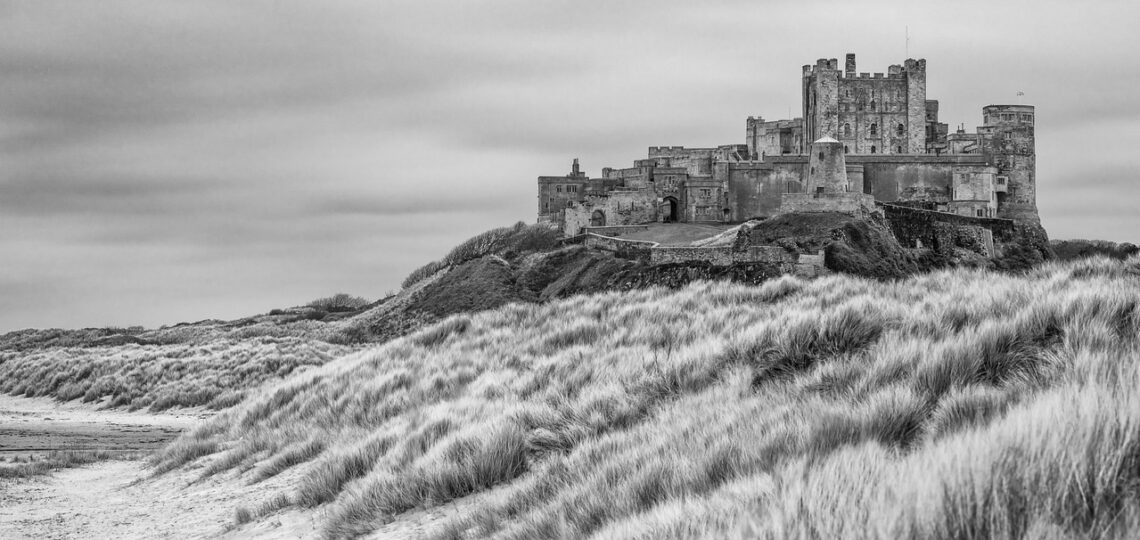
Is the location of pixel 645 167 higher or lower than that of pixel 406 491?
higher

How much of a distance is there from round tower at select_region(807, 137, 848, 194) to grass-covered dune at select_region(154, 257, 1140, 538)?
38.0 metres

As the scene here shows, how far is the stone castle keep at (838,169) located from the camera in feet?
188

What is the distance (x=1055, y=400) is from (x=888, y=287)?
9558mm

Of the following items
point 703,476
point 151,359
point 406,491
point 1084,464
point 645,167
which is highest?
point 645,167

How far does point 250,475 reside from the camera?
980 cm

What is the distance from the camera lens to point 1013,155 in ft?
201

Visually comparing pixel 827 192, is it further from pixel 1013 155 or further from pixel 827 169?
pixel 1013 155

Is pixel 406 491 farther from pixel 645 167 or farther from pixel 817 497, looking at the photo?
pixel 645 167

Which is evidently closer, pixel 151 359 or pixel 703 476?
pixel 703 476

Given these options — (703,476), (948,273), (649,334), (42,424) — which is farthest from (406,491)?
(42,424)

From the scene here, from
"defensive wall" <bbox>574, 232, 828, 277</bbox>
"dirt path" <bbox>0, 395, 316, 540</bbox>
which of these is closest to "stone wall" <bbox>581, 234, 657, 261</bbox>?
"defensive wall" <bbox>574, 232, 828, 277</bbox>

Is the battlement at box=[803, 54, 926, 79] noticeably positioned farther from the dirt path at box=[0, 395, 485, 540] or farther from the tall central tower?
the dirt path at box=[0, 395, 485, 540]

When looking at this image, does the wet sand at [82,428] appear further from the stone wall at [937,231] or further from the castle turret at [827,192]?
the stone wall at [937,231]

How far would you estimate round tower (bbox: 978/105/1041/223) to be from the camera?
198ft
